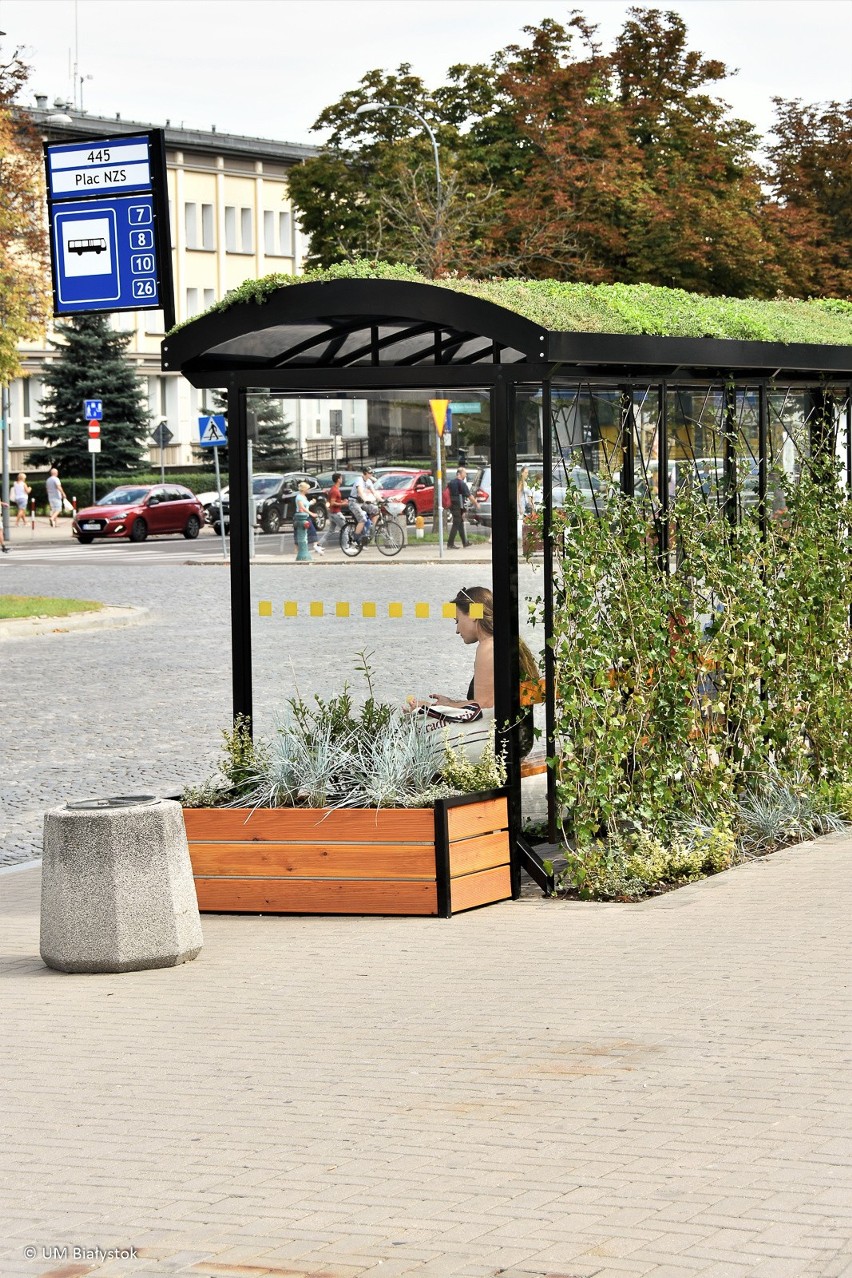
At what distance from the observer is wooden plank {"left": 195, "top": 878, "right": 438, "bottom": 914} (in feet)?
27.0

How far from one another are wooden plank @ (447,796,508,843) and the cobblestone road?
0.69 metres

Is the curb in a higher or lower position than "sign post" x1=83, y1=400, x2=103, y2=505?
lower

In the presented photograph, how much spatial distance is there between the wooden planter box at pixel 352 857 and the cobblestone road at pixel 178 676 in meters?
0.77

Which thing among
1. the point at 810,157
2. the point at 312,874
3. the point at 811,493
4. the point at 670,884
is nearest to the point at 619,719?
the point at 670,884

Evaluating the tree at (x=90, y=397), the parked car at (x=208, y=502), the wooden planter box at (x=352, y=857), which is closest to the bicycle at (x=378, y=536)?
the wooden planter box at (x=352, y=857)

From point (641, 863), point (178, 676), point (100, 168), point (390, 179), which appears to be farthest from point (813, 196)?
point (641, 863)

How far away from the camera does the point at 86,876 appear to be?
740 centimetres

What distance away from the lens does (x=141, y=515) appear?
51.2 metres

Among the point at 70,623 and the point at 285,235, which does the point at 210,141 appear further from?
the point at 70,623

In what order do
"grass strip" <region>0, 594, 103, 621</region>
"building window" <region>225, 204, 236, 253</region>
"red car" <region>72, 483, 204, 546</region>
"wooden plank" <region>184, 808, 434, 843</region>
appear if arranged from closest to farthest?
1. "wooden plank" <region>184, 808, 434, 843</region>
2. "grass strip" <region>0, 594, 103, 621</region>
3. "red car" <region>72, 483, 204, 546</region>
4. "building window" <region>225, 204, 236, 253</region>

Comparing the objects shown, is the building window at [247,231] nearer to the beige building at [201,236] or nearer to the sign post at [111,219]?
the beige building at [201,236]

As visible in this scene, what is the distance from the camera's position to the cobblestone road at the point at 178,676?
9.23 m

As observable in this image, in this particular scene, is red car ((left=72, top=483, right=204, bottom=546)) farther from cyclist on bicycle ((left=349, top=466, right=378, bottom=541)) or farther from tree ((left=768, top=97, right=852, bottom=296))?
cyclist on bicycle ((left=349, top=466, right=378, bottom=541))

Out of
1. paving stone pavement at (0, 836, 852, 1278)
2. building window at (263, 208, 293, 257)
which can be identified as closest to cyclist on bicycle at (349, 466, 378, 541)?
paving stone pavement at (0, 836, 852, 1278)
